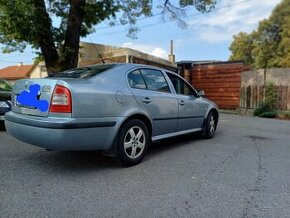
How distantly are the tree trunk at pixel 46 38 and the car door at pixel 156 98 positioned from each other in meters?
5.84

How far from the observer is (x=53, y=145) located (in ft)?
13.1

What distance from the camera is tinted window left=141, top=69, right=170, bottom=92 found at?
5306mm

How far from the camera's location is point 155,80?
5.54 metres

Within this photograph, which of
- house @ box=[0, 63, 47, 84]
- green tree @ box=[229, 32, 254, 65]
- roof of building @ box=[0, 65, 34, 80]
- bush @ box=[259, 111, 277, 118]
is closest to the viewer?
bush @ box=[259, 111, 277, 118]

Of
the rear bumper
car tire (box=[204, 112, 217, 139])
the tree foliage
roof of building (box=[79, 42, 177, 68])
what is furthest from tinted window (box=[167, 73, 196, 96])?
the tree foliage

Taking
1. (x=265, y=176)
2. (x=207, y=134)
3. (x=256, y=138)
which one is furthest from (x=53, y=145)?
(x=256, y=138)

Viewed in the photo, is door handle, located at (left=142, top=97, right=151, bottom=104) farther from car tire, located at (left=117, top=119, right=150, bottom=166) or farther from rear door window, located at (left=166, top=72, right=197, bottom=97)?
rear door window, located at (left=166, top=72, right=197, bottom=97)

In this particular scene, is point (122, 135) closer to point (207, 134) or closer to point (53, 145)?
point (53, 145)

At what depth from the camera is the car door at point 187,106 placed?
5.93 m

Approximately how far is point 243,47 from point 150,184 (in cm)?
4058

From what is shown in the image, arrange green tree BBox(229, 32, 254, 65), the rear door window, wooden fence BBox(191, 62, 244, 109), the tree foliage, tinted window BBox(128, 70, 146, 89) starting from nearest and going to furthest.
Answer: tinted window BBox(128, 70, 146, 89)
the rear door window
wooden fence BBox(191, 62, 244, 109)
the tree foliage
green tree BBox(229, 32, 254, 65)

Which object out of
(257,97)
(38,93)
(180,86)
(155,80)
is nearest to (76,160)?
(38,93)

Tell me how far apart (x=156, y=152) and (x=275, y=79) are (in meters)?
10.6

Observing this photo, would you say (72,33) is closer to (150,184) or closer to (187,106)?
(187,106)
